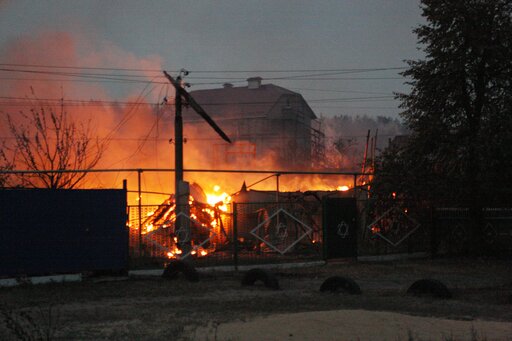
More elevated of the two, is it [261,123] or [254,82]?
[254,82]

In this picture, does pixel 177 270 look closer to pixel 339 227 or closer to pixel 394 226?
pixel 339 227

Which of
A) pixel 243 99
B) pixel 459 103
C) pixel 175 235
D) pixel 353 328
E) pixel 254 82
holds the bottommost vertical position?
pixel 353 328

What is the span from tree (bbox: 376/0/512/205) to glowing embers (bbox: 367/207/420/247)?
813 millimetres

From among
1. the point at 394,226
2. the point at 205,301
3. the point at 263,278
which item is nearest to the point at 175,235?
the point at 263,278

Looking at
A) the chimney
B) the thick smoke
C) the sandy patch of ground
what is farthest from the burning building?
the sandy patch of ground

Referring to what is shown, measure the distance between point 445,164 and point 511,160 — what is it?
2.33m

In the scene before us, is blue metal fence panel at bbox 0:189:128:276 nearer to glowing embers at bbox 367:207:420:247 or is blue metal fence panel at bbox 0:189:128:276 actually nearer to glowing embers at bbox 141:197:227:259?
glowing embers at bbox 141:197:227:259

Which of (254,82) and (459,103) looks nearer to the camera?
(459,103)

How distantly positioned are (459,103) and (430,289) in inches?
464

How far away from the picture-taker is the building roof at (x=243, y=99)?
6319 cm

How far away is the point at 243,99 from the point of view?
211 ft

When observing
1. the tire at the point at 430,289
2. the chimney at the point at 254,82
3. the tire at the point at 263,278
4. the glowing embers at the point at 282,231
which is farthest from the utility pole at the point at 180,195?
the chimney at the point at 254,82

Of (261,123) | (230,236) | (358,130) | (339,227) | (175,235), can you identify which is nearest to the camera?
(175,235)

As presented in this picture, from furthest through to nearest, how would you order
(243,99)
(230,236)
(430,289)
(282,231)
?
(243,99), (282,231), (230,236), (430,289)
